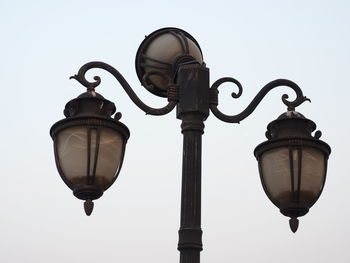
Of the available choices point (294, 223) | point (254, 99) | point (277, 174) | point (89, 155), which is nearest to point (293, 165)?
point (277, 174)

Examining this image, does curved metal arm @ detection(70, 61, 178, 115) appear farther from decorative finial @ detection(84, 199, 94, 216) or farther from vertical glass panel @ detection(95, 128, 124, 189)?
decorative finial @ detection(84, 199, 94, 216)

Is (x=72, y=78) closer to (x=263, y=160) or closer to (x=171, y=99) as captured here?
(x=171, y=99)

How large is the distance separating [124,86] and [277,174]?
55.4 inches

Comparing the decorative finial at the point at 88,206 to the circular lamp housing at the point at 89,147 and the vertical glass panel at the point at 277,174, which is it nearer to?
the circular lamp housing at the point at 89,147

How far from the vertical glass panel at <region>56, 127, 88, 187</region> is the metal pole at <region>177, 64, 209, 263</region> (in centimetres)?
74

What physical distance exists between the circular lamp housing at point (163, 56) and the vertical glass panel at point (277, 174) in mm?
1120

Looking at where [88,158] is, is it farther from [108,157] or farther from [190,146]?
[190,146]

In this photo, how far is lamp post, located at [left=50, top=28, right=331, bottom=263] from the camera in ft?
17.8

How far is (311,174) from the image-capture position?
577 centimetres

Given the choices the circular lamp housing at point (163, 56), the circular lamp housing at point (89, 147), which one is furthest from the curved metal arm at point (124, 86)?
the circular lamp housing at point (163, 56)

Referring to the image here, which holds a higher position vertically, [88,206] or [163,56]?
[163,56]

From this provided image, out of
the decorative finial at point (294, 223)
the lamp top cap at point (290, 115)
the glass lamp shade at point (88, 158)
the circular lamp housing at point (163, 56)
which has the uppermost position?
the circular lamp housing at point (163, 56)

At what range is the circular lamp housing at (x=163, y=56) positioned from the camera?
6.50m

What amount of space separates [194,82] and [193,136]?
0.44 meters
